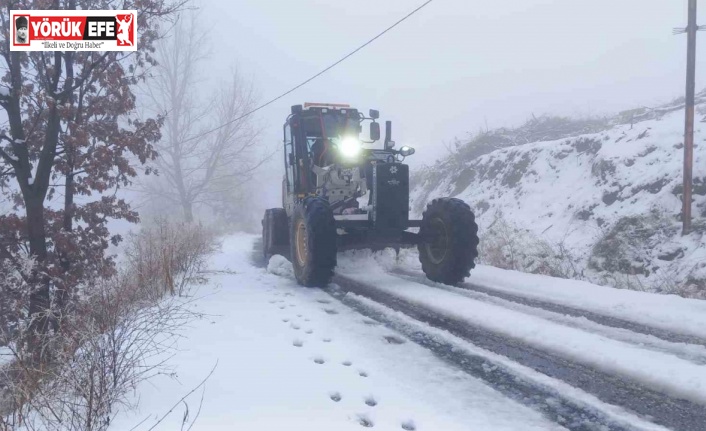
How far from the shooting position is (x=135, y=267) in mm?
6688

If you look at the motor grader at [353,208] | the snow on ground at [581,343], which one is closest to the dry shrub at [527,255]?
the motor grader at [353,208]

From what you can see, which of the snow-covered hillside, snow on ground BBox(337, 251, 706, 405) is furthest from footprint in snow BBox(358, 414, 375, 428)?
the snow-covered hillside

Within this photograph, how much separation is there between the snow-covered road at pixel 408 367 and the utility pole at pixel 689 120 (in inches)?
152

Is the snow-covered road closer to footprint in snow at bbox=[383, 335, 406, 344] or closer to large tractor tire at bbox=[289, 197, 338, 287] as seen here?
footprint in snow at bbox=[383, 335, 406, 344]

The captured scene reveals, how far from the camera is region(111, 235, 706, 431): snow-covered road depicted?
8.53ft

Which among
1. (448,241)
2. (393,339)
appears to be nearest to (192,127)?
(448,241)

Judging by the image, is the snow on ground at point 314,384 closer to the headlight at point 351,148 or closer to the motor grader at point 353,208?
the motor grader at point 353,208

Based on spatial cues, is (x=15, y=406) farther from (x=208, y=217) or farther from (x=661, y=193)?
(x=208, y=217)

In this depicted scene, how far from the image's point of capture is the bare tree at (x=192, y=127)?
2502cm

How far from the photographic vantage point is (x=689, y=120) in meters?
8.74

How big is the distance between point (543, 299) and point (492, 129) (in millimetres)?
14156

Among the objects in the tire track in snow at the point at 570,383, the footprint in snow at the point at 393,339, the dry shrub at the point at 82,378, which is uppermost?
the dry shrub at the point at 82,378

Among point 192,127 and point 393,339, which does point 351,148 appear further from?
point 192,127

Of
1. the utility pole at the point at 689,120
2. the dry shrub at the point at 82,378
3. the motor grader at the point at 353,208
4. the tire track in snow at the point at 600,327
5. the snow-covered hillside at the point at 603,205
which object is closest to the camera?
the dry shrub at the point at 82,378
